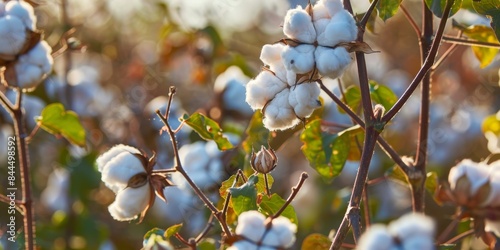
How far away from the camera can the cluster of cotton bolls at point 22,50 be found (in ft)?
4.96

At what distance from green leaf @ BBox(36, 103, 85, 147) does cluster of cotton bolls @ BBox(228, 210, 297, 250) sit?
34.8 inches

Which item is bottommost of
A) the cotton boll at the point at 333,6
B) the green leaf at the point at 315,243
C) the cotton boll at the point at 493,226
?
the green leaf at the point at 315,243

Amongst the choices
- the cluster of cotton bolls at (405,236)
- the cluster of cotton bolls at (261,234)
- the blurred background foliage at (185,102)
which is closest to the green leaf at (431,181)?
the blurred background foliage at (185,102)

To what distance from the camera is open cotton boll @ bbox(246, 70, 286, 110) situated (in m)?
1.22

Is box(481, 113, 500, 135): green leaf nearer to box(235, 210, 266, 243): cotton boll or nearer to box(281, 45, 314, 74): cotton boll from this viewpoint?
box(281, 45, 314, 74): cotton boll

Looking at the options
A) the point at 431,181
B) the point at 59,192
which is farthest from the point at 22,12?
the point at 59,192

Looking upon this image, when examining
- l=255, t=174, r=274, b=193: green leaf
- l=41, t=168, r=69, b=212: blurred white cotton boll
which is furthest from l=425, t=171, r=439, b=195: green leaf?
l=41, t=168, r=69, b=212: blurred white cotton boll

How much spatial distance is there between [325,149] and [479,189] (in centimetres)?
38

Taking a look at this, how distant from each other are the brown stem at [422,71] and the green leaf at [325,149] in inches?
13.6

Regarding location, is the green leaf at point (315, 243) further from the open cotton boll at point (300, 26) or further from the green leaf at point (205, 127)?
the open cotton boll at point (300, 26)

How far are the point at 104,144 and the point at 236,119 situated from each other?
2.42 feet

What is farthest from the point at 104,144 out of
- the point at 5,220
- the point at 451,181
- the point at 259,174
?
the point at 451,181

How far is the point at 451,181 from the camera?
1.27 metres

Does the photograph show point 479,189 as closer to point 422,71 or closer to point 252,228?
point 422,71
